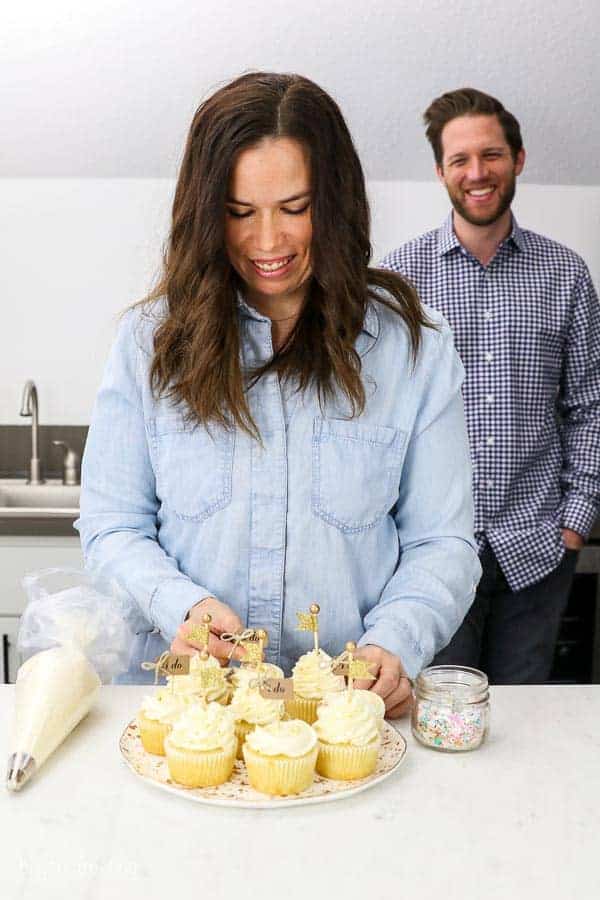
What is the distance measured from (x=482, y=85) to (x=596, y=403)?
92cm

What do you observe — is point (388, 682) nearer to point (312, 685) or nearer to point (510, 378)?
point (312, 685)

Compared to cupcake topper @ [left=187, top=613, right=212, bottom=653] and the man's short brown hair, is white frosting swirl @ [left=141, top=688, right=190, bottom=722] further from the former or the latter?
the man's short brown hair

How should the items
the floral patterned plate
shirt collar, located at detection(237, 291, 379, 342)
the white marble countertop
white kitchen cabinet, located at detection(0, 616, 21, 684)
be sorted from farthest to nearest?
white kitchen cabinet, located at detection(0, 616, 21, 684) < shirt collar, located at detection(237, 291, 379, 342) < the floral patterned plate < the white marble countertop

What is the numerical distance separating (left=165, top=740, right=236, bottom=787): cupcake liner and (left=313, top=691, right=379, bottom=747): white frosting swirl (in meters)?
0.11

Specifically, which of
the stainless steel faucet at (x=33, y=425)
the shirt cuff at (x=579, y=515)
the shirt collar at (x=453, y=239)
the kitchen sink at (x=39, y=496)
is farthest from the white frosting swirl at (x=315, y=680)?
the stainless steel faucet at (x=33, y=425)

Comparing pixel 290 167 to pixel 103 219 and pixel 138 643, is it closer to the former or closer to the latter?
pixel 138 643

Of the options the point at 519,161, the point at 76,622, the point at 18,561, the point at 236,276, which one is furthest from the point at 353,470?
the point at 18,561

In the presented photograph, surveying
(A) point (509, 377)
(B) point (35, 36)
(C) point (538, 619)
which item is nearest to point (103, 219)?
(B) point (35, 36)

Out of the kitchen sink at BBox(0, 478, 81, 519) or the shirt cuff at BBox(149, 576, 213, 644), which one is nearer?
the shirt cuff at BBox(149, 576, 213, 644)

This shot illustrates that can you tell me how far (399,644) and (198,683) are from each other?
11.4 inches

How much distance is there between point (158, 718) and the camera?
44.9 inches

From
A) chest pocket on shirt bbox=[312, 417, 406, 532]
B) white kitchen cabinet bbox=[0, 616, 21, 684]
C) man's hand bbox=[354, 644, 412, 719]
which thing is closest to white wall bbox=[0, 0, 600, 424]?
white kitchen cabinet bbox=[0, 616, 21, 684]

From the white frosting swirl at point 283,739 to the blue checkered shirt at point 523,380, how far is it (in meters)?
1.42

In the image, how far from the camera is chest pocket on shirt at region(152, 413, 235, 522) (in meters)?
1.46
